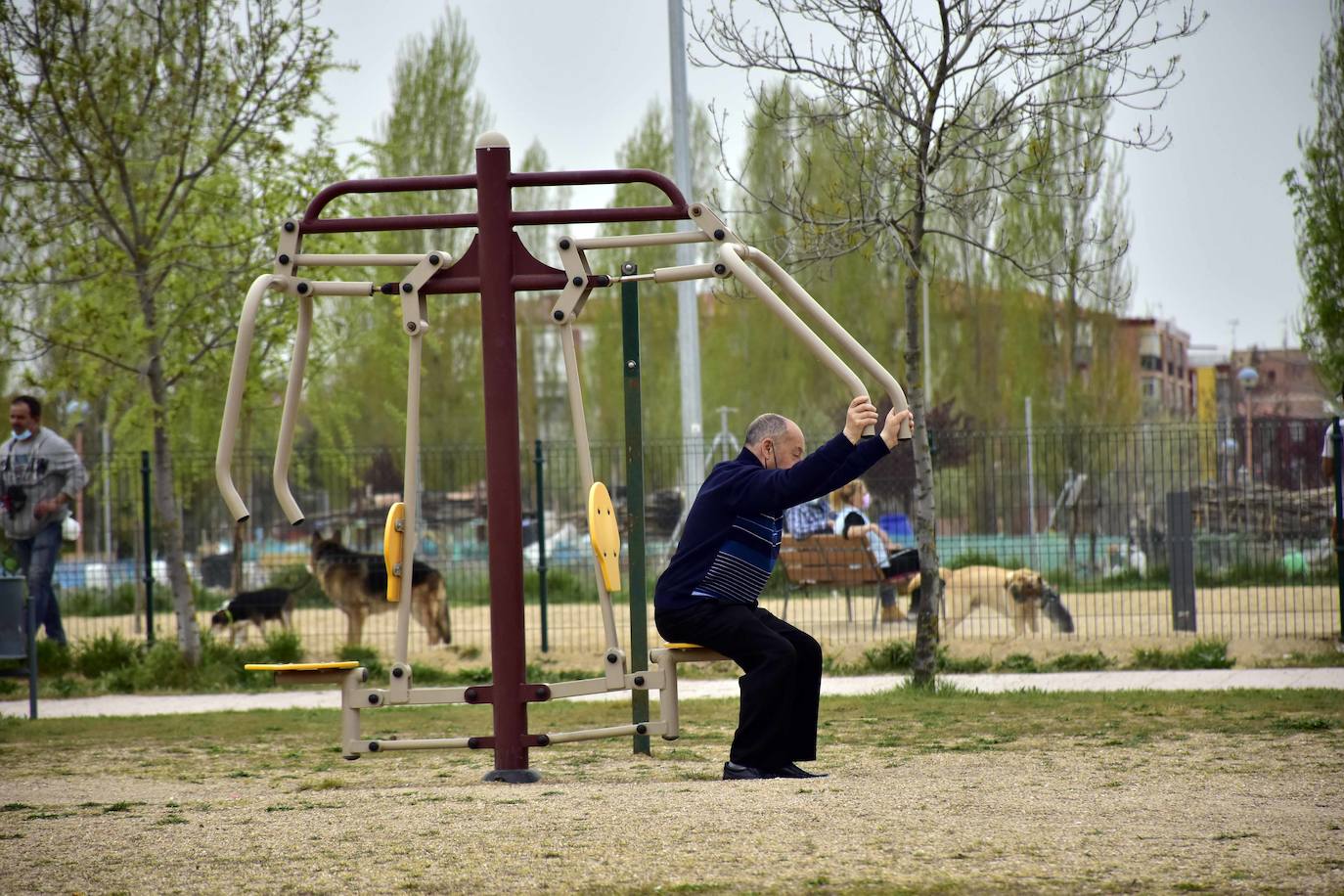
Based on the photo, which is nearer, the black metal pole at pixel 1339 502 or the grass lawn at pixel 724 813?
the grass lawn at pixel 724 813

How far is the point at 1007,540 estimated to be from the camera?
16656 mm

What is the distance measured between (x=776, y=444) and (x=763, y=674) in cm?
102

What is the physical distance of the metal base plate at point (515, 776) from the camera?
22.8 feet

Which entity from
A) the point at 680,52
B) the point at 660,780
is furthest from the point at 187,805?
the point at 680,52

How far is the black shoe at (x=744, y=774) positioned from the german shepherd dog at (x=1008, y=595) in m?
7.85

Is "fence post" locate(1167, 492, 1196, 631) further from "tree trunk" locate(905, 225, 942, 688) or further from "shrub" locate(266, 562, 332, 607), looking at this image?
"shrub" locate(266, 562, 332, 607)

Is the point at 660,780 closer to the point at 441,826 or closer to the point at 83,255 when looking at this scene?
the point at 441,826

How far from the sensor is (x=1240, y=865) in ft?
15.0

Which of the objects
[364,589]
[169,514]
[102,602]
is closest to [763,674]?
[169,514]

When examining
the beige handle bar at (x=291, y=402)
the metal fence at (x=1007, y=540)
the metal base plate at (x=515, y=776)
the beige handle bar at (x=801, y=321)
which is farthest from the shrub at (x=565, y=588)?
A: the beige handle bar at (x=801, y=321)

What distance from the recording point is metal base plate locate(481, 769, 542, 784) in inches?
273

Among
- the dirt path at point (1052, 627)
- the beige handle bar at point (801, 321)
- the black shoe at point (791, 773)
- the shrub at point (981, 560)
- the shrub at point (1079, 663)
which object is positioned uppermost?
the beige handle bar at point (801, 321)

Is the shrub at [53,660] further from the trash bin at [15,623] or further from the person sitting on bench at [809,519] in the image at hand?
the person sitting on bench at [809,519]

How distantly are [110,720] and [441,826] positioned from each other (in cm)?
581
